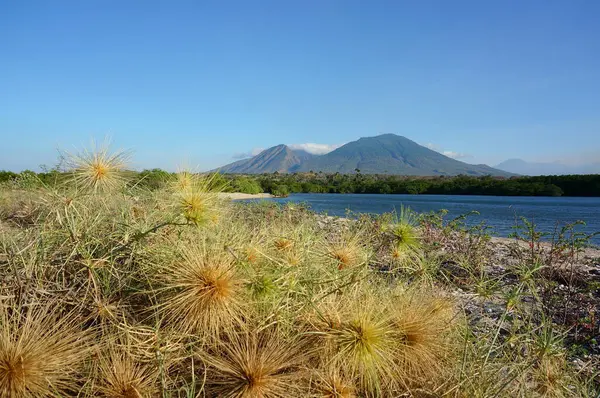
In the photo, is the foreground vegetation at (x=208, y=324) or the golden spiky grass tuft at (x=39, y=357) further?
the foreground vegetation at (x=208, y=324)

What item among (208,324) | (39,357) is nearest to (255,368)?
(208,324)

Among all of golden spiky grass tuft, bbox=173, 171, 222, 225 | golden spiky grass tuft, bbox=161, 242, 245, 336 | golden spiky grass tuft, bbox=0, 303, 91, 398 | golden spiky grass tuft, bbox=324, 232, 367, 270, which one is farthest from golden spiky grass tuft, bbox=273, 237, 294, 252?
golden spiky grass tuft, bbox=0, 303, 91, 398

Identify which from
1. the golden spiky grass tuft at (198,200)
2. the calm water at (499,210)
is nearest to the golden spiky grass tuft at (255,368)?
the golden spiky grass tuft at (198,200)

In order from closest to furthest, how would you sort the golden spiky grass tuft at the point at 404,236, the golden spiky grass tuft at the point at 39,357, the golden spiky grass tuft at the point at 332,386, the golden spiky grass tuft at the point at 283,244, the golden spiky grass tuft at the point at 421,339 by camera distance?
the golden spiky grass tuft at the point at 39,357
the golden spiky grass tuft at the point at 332,386
the golden spiky grass tuft at the point at 421,339
the golden spiky grass tuft at the point at 283,244
the golden spiky grass tuft at the point at 404,236

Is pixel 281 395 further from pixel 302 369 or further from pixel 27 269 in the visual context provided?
pixel 27 269

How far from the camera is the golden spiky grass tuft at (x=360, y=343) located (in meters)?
1.56

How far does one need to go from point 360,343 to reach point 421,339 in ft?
1.10

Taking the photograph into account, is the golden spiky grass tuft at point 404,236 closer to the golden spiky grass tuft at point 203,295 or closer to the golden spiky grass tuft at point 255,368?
the golden spiky grass tuft at point 255,368

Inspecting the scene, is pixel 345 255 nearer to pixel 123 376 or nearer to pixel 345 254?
pixel 345 254

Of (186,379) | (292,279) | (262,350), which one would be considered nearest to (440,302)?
(292,279)

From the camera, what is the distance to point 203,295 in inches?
61.6

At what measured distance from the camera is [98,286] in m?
1.72

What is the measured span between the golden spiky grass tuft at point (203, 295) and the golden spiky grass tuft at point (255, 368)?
0.29 feet

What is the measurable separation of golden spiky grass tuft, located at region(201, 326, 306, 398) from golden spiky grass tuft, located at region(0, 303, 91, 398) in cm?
47
